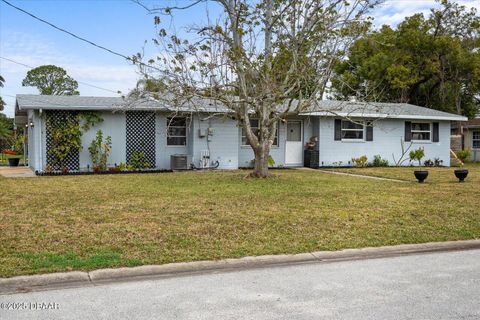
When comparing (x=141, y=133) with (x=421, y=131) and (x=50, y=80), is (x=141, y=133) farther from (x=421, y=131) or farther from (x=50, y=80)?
(x=50, y=80)

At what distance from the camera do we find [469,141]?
2933 cm

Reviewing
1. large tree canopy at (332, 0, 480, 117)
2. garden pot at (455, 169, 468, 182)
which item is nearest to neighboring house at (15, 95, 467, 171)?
garden pot at (455, 169, 468, 182)

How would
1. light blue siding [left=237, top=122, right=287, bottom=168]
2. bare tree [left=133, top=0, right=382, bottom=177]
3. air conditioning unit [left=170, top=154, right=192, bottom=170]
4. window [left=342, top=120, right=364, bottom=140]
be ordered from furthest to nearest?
window [left=342, top=120, right=364, bottom=140] → light blue siding [left=237, top=122, right=287, bottom=168] → air conditioning unit [left=170, top=154, right=192, bottom=170] → bare tree [left=133, top=0, right=382, bottom=177]

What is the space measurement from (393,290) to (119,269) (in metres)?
2.78

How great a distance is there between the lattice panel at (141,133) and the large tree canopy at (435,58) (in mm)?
12781

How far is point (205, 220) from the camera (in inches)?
279

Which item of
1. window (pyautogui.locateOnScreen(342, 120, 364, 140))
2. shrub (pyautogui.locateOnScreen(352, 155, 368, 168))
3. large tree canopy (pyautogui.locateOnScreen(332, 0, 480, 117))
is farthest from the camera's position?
large tree canopy (pyautogui.locateOnScreen(332, 0, 480, 117))

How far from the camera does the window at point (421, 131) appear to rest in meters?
20.9

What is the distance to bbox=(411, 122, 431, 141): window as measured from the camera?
20.9 meters

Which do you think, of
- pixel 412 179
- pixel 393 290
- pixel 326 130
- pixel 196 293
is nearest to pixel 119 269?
pixel 196 293

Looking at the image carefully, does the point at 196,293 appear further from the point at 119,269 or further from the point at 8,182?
the point at 8,182

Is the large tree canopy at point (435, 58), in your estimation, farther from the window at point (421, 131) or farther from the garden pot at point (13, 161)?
the garden pot at point (13, 161)

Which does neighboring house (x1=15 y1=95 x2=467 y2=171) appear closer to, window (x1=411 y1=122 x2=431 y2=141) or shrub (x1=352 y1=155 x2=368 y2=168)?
window (x1=411 y1=122 x2=431 y2=141)

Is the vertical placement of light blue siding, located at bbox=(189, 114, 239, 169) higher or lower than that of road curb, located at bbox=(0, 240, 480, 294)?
higher
